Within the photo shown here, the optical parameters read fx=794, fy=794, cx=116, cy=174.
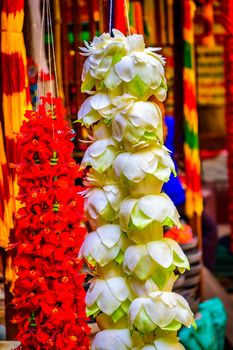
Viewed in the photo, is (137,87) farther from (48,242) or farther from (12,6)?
(12,6)

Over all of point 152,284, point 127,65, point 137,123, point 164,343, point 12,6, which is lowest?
point 164,343

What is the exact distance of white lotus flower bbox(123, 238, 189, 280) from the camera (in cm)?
145

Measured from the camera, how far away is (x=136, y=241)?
1.47 m

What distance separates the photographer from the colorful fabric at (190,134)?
3.52 meters

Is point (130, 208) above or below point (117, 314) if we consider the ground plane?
above

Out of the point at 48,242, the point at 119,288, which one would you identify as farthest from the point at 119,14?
the point at 119,288

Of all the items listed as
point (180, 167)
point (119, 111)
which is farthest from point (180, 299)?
point (180, 167)

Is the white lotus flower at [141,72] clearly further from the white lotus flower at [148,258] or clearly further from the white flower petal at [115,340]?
the white flower petal at [115,340]

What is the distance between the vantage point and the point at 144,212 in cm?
145

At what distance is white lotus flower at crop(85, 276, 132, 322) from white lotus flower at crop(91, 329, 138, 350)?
0.09 feet

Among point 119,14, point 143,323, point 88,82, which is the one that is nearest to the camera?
point 143,323

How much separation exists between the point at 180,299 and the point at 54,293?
0.28 m

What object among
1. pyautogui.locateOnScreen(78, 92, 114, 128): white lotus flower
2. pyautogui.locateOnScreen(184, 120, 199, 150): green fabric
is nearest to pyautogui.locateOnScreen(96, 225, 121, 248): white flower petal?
pyautogui.locateOnScreen(78, 92, 114, 128): white lotus flower

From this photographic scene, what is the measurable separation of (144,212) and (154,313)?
0.60 feet
